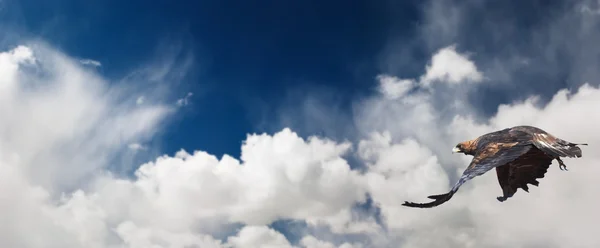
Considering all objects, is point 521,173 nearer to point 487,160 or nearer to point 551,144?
point 551,144

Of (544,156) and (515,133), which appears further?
(544,156)

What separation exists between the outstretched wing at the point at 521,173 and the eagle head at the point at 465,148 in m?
1.85

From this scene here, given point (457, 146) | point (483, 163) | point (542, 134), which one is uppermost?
point (457, 146)

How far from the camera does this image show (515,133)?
79.4 ft

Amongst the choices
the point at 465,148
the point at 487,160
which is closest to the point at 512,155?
the point at 487,160

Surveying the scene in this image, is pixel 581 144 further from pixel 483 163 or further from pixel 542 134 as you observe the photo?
pixel 483 163

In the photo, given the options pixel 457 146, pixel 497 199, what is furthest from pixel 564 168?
pixel 457 146

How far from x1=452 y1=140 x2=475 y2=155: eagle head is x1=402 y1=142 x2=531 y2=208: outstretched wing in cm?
373

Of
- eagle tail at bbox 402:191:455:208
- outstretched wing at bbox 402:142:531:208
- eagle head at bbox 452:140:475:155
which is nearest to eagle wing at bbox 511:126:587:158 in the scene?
outstretched wing at bbox 402:142:531:208

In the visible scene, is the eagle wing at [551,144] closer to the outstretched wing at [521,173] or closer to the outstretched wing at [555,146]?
the outstretched wing at [555,146]

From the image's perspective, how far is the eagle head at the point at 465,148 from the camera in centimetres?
2769

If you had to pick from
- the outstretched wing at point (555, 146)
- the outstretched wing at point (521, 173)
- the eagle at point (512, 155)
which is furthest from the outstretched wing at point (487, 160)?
the outstretched wing at point (521, 173)

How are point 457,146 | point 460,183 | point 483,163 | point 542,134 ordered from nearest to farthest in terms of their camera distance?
1. point 460,183
2. point 483,163
3. point 542,134
4. point 457,146

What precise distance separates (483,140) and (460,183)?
7.76m
